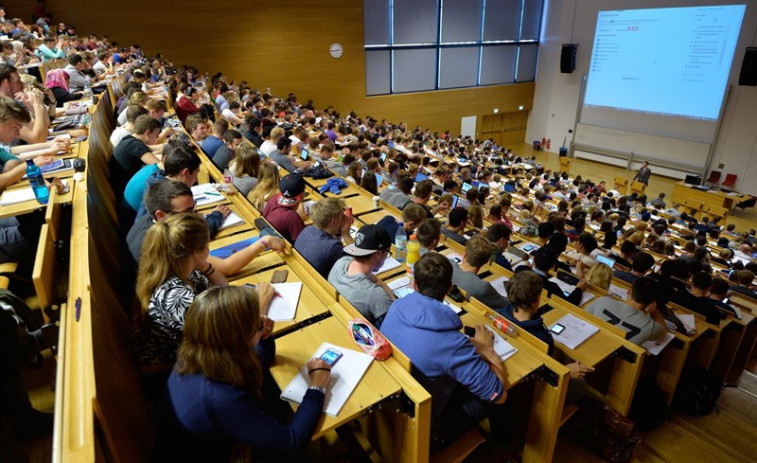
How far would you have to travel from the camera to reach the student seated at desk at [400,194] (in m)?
6.18

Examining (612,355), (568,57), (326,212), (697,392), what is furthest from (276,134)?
(568,57)

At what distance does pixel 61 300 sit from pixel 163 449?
1.06 metres

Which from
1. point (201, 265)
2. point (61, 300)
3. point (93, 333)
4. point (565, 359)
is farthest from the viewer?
point (565, 359)

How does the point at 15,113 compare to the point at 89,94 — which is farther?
the point at 89,94

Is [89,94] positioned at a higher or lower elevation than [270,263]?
higher

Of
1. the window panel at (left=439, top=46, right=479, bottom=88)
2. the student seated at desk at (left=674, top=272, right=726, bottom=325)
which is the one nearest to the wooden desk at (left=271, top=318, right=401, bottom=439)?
the student seated at desk at (left=674, top=272, right=726, bottom=325)

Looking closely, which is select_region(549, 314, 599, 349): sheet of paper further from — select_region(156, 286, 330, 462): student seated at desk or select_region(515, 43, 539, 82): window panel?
select_region(515, 43, 539, 82): window panel

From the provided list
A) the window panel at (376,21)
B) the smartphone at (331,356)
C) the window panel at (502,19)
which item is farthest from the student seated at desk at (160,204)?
the window panel at (502,19)

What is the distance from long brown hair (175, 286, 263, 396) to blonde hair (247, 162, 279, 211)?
2.78 metres

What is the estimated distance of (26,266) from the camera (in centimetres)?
307

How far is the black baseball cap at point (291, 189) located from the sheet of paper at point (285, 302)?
1.26 metres

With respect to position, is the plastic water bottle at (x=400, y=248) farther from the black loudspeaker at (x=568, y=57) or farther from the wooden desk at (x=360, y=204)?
the black loudspeaker at (x=568, y=57)

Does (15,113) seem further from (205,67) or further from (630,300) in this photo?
(205,67)

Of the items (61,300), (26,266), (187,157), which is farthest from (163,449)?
(187,157)
